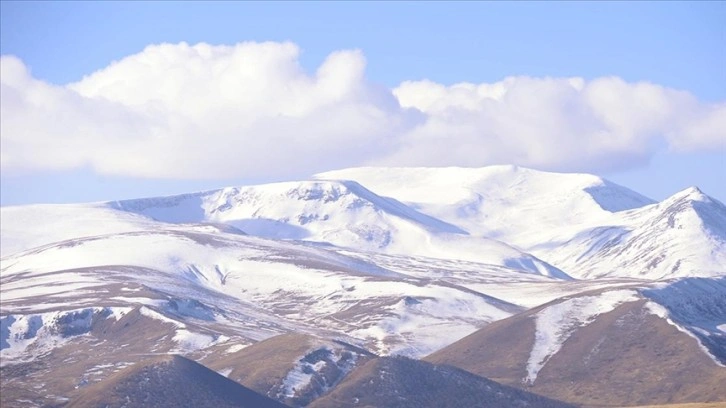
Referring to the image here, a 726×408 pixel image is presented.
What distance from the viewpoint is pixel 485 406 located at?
198m

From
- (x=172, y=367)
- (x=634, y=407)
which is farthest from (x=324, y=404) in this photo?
(x=634, y=407)

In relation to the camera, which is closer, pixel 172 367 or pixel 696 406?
pixel 696 406

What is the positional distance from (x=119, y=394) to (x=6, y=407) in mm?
18759

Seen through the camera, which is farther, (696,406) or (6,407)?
(6,407)

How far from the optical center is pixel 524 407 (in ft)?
654

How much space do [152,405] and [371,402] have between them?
28.8 meters

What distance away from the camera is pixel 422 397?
19950cm

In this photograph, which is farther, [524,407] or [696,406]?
[524,407]

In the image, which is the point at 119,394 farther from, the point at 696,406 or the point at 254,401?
the point at 696,406

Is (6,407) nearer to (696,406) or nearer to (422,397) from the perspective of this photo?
(422,397)

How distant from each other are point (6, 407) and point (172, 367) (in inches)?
895

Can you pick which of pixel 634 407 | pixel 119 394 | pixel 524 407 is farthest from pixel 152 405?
pixel 634 407

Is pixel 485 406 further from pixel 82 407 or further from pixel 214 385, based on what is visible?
pixel 82 407

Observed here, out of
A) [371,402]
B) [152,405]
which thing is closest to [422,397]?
[371,402]
